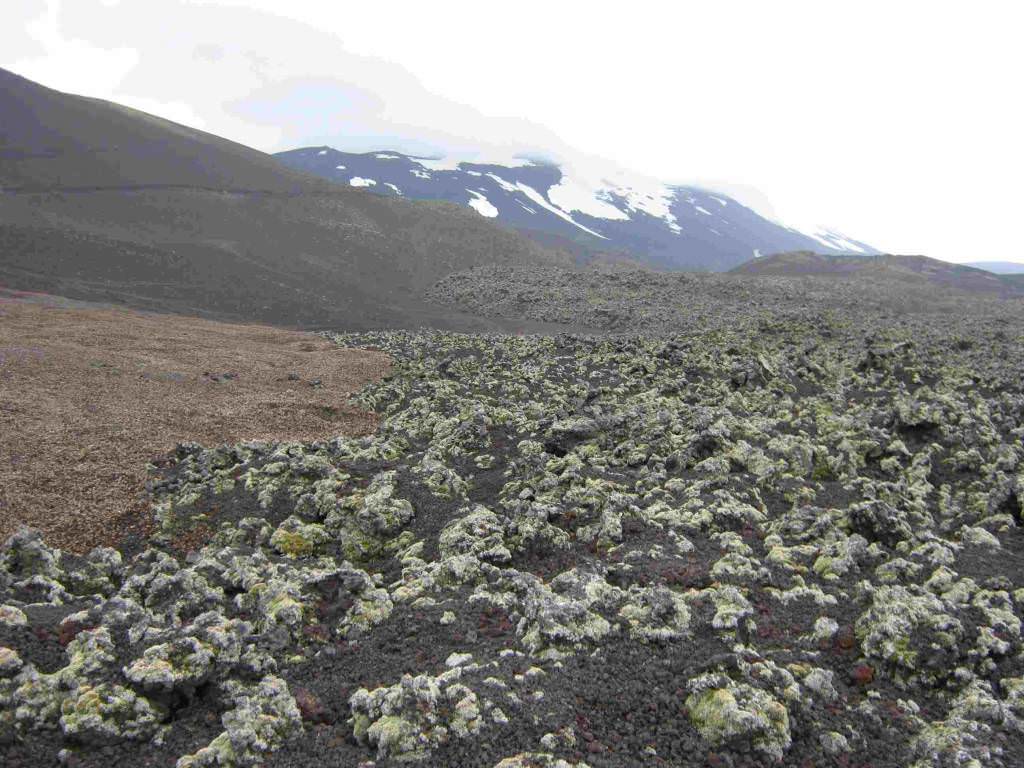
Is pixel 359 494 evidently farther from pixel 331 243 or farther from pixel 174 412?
pixel 331 243

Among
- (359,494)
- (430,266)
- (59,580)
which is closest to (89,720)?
(59,580)

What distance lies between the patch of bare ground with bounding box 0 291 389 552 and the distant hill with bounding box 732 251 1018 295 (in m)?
79.3

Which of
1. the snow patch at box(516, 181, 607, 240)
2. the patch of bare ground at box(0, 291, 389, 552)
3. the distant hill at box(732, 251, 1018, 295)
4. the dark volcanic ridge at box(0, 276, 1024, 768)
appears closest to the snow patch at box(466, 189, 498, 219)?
the snow patch at box(516, 181, 607, 240)

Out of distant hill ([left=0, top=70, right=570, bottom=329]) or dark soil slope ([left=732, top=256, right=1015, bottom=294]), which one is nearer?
distant hill ([left=0, top=70, right=570, bottom=329])

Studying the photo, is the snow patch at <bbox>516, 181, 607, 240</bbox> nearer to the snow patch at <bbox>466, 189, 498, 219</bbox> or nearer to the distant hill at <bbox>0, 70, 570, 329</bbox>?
the snow patch at <bbox>466, 189, 498, 219</bbox>

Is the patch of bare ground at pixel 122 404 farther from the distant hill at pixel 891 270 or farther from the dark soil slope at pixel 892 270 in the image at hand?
the dark soil slope at pixel 892 270

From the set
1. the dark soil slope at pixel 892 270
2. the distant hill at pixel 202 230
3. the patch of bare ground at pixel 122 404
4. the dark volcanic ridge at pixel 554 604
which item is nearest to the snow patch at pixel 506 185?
the distant hill at pixel 202 230

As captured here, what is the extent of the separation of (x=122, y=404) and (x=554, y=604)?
652 inches

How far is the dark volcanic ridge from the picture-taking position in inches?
238

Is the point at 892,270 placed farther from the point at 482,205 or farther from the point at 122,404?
the point at 482,205

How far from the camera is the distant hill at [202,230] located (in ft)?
167

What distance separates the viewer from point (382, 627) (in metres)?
7.91

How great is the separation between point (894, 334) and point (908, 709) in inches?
1388

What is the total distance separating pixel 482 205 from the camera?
174 m
